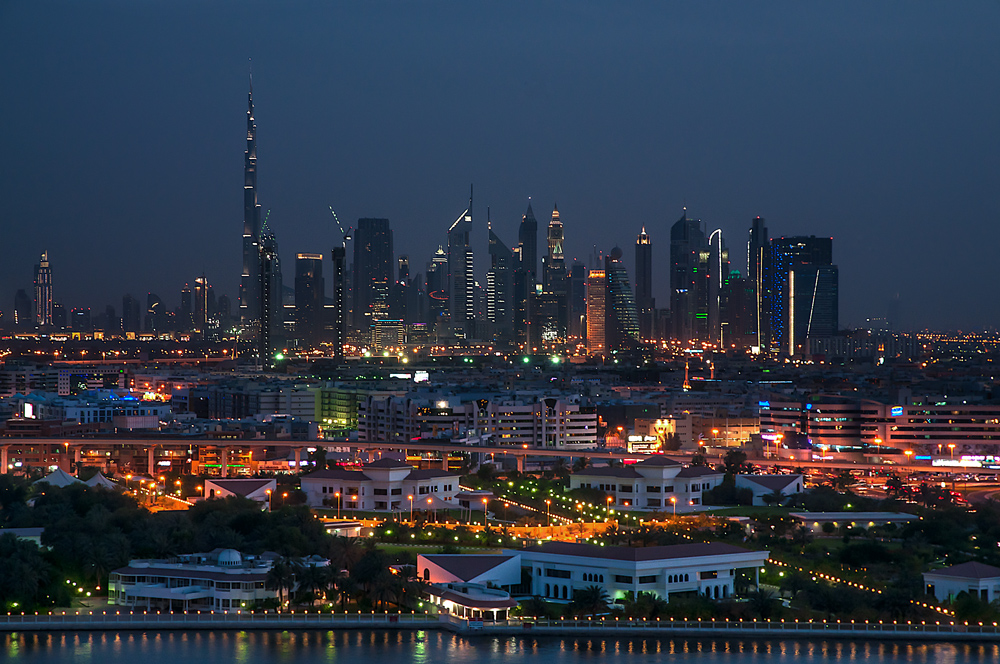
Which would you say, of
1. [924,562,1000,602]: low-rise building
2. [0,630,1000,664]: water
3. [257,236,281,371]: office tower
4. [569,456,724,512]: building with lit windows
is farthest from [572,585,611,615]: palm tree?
[257,236,281,371]: office tower

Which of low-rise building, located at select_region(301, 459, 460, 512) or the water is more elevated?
low-rise building, located at select_region(301, 459, 460, 512)

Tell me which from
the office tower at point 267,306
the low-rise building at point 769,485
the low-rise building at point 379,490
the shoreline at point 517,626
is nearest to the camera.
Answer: the shoreline at point 517,626

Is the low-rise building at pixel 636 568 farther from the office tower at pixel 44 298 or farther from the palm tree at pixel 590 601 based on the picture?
the office tower at pixel 44 298

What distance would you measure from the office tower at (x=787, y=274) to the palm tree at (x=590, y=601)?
303 feet

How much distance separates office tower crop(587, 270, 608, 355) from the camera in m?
109

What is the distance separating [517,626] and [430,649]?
106cm

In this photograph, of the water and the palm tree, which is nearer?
the water

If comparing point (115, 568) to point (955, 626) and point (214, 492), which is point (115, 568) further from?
point (955, 626)

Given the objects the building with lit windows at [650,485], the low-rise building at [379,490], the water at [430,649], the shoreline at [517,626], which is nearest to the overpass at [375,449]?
the building with lit windows at [650,485]

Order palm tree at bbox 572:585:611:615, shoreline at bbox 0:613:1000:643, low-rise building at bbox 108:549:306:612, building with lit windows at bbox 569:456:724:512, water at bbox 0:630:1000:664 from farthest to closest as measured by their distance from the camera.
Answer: building with lit windows at bbox 569:456:724:512 < low-rise building at bbox 108:549:306:612 < palm tree at bbox 572:585:611:615 < shoreline at bbox 0:613:1000:643 < water at bbox 0:630:1000:664

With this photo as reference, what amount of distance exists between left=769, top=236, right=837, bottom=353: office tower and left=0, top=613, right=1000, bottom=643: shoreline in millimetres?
92284

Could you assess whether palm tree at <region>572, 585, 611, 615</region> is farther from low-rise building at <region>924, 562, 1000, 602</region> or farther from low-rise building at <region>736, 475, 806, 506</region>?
low-rise building at <region>736, 475, 806, 506</region>

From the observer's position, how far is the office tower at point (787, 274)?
106812 millimetres

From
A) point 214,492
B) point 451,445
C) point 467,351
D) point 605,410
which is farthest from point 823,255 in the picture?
point 214,492
